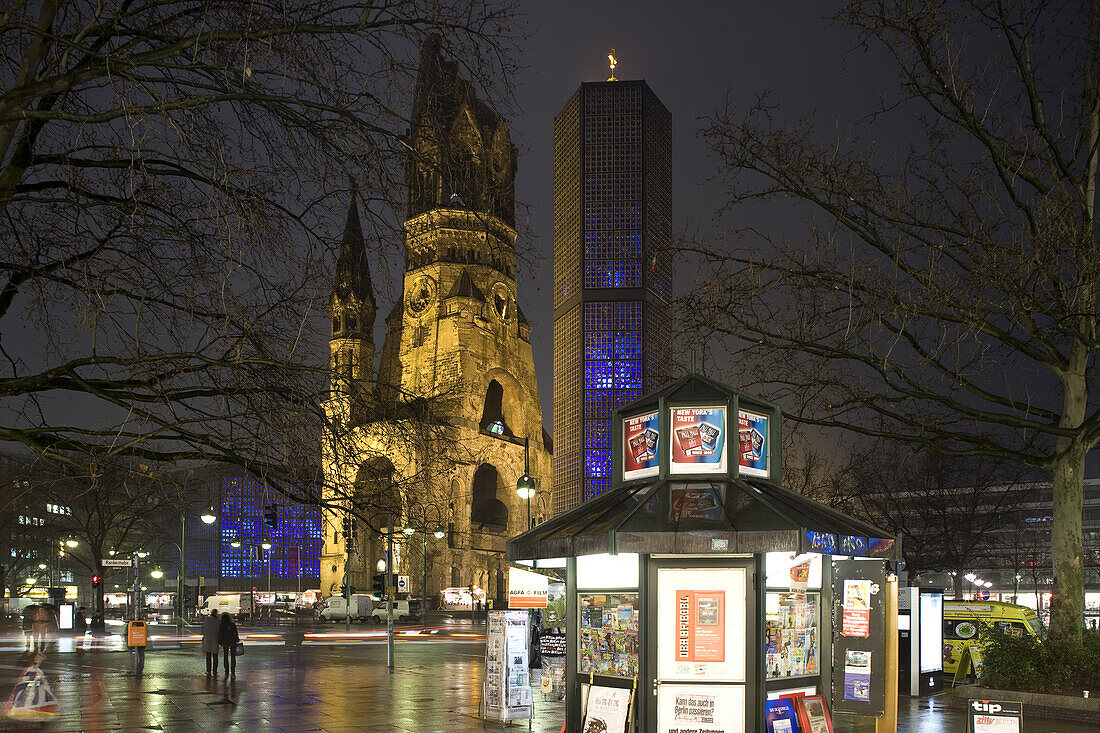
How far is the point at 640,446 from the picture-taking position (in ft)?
35.2

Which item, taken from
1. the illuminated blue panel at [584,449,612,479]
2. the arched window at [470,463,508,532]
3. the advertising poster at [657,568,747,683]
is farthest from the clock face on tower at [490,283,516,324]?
the advertising poster at [657,568,747,683]

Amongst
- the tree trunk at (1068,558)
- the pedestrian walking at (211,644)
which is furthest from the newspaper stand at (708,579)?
the pedestrian walking at (211,644)

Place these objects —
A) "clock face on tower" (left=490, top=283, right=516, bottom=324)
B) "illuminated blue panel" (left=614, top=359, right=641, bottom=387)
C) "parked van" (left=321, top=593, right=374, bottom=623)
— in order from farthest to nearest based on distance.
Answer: "illuminated blue panel" (left=614, top=359, right=641, bottom=387) → "clock face on tower" (left=490, top=283, right=516, bottom=324) → "parked van" (left=321, top=593, right=374, bottom=623)

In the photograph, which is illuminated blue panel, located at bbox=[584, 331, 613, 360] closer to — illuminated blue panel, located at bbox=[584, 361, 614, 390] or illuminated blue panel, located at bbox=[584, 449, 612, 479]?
illuminated blue panel, located at bbox=[584, 361, 614, 390]

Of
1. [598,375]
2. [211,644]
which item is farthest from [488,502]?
[211,644]

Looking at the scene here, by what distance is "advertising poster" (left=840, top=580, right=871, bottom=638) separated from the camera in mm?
10805

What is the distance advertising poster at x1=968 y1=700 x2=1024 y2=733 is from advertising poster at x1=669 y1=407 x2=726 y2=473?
335cm

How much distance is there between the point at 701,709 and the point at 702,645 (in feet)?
2.00

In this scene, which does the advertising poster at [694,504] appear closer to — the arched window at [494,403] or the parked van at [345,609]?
the parked van at [345,609]

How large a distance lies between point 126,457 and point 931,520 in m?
51.8

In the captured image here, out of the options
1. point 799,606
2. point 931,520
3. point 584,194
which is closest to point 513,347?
point 931,520

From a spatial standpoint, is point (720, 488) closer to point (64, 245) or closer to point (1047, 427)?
point (64, 245)

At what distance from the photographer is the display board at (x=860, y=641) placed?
10.8m

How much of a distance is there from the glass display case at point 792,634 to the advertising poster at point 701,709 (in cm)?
46
